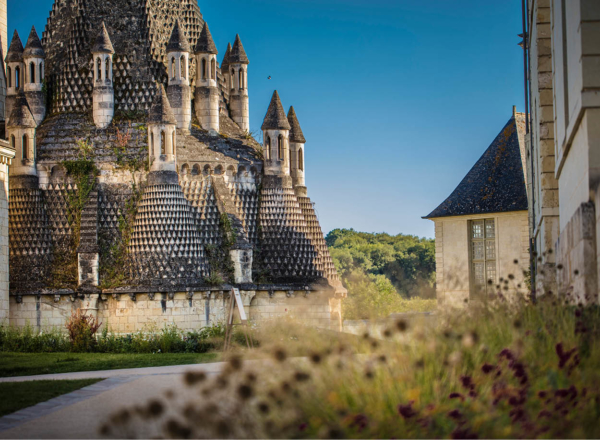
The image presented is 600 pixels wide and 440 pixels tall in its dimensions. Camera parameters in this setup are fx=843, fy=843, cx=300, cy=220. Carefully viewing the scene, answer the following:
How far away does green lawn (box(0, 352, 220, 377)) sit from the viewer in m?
18.9

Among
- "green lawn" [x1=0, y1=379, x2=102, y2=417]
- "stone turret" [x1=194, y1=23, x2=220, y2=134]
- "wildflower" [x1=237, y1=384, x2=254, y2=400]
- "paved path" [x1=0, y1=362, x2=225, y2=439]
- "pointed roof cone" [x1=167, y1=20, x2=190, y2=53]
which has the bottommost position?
"green lawn" [x1=0, y1=379, x2=102, y2=417]

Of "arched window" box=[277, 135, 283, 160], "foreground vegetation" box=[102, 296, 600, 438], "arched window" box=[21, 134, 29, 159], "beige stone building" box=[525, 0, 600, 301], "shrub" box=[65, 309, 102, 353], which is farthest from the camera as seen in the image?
"arched window" box=[277, 135, 283, 160]

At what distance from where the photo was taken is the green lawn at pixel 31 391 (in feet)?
36.2

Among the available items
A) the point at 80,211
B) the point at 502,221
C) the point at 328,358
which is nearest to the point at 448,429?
the point at 328,358

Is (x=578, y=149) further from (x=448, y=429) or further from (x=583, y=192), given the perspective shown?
(x=448, y=429)

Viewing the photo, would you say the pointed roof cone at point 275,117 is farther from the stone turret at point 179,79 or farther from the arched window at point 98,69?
the arched window at point 98,69

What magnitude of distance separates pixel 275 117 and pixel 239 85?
425 centimetres

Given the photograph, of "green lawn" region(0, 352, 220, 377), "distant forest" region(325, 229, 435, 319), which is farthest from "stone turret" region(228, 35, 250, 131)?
"distant forest" region(325, 229, 435, 319)

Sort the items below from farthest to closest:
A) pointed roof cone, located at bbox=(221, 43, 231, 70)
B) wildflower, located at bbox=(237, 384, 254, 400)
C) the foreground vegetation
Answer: pointed roof cone, located at bbox=(221, 43, 231, 70), the foreground vegetation, wildflower, located at bbox=(237, 384, 254, 400)

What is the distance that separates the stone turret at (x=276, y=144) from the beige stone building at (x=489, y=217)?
772 cm

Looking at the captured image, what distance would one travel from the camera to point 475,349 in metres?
8.80

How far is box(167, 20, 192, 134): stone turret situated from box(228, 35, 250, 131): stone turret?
3302 millimetres

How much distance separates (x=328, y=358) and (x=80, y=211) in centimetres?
2508

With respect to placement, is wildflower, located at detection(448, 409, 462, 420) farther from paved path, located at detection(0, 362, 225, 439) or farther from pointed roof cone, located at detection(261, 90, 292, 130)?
pointed roof cone, located at detection(261, 90, 292, 130)
